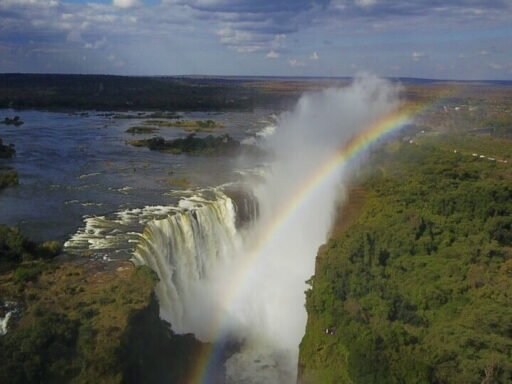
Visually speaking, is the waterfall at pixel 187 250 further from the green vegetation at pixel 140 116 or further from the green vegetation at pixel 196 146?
the green vegetation at pixel 140 116

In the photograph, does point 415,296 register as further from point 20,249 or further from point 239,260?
point 20,249

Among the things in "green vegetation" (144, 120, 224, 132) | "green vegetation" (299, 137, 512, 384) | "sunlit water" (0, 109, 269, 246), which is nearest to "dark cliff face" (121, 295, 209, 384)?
"green vegetation" (299, 137, 512, 384)

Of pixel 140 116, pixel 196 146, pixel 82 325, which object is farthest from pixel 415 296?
pixel 140 116

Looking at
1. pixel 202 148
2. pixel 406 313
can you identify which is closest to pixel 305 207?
pixel 406 313

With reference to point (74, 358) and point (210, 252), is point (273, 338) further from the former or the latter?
point (74, 358)

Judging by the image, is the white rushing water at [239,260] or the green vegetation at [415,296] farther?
the white rushing water at [239,260]

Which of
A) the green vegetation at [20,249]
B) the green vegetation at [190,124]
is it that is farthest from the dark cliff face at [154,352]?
the green vegetation at [190,124]
